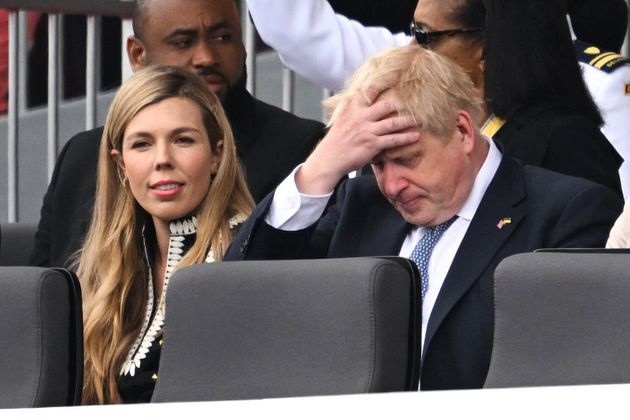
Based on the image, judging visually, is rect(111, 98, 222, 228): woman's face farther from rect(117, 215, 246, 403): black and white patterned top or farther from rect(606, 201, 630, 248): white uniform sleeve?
rect(606, 201, 630, 248): white uniform sleeve

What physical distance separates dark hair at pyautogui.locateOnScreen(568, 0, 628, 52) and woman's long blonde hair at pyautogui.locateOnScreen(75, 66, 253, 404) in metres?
1.16

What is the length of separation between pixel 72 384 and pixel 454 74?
1015mm

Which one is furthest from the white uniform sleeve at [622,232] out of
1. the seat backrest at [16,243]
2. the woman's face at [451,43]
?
the seat backrest at [16,243]

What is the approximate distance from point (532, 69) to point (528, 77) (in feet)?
0.07

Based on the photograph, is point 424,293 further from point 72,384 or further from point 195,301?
point 72,384

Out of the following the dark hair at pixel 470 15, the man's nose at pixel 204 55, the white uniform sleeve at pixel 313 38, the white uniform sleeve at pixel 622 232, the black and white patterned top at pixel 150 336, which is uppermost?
the dark hair at pixel 470 15

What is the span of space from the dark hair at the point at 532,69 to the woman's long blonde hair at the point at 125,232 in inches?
25.3

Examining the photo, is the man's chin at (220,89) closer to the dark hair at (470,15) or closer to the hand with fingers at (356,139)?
the dark hair at (470,15)

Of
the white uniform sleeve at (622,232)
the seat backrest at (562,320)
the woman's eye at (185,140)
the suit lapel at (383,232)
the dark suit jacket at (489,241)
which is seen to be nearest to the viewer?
the seat backrest at (562,320)

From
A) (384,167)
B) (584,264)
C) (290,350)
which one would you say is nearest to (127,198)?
(384,167)

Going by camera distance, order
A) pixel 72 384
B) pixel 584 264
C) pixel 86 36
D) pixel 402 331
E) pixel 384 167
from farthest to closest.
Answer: pixel 86 36
pixel 384 167
pixel 72 384
pixel 402 331
pixel 584 264

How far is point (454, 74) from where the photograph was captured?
3.22 meters

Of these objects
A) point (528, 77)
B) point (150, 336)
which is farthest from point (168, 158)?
point (528, 77)

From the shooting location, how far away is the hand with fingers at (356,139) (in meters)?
3.13
